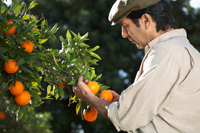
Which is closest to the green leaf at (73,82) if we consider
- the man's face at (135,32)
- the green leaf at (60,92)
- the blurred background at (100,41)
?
the green leaf at (60,92)

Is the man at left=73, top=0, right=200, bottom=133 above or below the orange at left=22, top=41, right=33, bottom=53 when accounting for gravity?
below

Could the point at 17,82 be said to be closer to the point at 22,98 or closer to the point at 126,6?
the point at 22,98

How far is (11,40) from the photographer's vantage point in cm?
163

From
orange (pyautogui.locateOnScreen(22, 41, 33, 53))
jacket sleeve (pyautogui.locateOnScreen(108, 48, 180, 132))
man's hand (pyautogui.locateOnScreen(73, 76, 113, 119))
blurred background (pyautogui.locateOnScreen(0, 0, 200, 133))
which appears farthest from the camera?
blurred background (pyautogui.locateOnScreen(0, 0, 200, 133))

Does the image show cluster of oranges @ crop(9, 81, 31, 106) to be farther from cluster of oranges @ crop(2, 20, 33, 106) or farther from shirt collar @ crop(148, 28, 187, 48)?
shirt collar @ crop(148, 28, 187, 48)

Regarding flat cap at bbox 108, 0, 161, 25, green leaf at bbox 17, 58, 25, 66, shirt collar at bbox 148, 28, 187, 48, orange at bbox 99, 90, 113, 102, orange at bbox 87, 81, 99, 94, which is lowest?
orange at bbox 99, 90, 113, 102

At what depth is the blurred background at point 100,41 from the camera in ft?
24.2

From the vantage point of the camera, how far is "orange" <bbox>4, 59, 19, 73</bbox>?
1.60 m

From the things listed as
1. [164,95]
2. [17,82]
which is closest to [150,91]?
[164,95]

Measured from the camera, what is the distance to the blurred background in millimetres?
7371

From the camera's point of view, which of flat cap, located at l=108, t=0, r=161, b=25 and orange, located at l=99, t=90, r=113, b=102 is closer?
flat cap, located at l=108, t=0, r=161, b=25

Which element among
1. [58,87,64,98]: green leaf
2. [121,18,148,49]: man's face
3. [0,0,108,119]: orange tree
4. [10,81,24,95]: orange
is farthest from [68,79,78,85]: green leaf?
[121,18,148,49]: man's face

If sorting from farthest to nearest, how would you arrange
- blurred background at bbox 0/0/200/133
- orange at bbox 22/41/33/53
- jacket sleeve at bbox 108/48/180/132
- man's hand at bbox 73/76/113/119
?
blurred background at bbox 0/0/200/133, orange at bbox 22/41/33/53, man's hand at bbox 73/76/113/119, jacket sleeve at bbox 108/48/180/132

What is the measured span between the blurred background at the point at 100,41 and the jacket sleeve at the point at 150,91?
567cm
